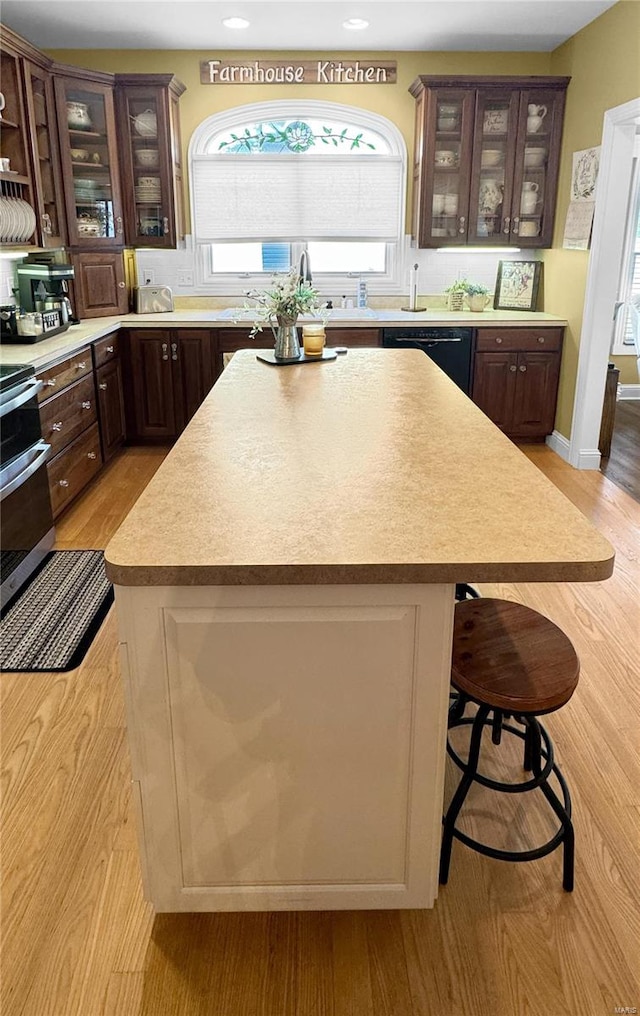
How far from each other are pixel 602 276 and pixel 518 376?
890mm

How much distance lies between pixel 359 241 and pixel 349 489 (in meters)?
4.44

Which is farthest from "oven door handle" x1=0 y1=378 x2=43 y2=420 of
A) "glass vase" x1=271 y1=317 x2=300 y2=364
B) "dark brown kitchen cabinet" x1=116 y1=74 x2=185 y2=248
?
"dark brown kitchen cabinet" x1=116 y1=74 x2=185 y2=248

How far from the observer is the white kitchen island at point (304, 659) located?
135 centimetres

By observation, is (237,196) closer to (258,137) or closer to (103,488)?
(258,137)

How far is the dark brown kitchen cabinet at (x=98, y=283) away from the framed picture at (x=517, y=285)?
9.22 feet

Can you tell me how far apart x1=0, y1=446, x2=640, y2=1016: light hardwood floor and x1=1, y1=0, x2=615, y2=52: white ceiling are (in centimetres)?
411

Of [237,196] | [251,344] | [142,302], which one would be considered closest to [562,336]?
[251,344]

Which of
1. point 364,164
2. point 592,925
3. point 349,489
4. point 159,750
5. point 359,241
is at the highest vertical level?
point 364,164

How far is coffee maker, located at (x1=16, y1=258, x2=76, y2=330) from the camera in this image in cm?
429

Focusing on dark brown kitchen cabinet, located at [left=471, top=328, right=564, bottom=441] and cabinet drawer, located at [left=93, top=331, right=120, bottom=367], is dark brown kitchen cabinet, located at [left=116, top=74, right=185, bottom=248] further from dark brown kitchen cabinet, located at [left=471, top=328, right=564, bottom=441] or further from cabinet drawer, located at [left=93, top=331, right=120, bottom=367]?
dark brown kitchen cabinet, located at [left=471, top=328, right=564, bottom=441]

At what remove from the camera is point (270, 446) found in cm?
206

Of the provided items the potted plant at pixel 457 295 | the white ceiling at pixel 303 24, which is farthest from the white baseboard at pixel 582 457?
the white ceiling at pixel 303 24

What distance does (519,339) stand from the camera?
5.19 metres

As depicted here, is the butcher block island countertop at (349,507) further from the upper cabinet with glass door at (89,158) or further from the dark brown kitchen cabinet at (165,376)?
the upper cabinet with glass door at (89,158)
